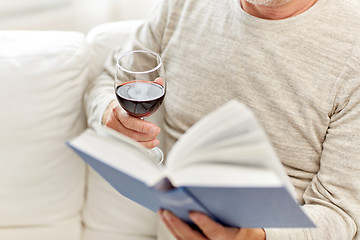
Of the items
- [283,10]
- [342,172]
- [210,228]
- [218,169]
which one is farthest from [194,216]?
[283,10]

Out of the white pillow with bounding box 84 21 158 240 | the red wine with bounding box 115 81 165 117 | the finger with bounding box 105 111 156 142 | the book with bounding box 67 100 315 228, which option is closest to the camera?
the book with bounding box 67 100 315 228

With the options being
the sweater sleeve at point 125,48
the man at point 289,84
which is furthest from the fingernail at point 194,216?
the sweater sleeve at point 125,48

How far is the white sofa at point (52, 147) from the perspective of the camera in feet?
4.14

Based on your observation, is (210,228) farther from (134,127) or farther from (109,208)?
(109,208)

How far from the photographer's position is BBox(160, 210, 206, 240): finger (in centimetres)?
76

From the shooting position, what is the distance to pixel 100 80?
1.33 metres

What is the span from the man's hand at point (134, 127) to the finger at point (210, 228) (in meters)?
0.30

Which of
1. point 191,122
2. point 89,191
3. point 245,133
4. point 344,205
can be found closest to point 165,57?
point 191,122

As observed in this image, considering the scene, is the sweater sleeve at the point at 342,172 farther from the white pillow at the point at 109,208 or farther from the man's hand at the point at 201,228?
the white pillow at the point at 109,208

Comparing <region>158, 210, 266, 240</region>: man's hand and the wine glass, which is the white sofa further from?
<region>158, 210, 266, 240</region>: man's hand

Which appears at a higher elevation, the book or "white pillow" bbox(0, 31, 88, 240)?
the book

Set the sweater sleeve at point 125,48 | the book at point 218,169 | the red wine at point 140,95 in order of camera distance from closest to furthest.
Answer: the book at point 218,169 → the red wine at point 140,95 → the sweater sleeve at point 125,48

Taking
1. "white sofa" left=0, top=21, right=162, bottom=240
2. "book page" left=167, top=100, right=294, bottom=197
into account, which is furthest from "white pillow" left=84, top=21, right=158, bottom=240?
"book page" left=167, top=100, right=294, bottom=197

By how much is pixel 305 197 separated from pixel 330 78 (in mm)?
293
